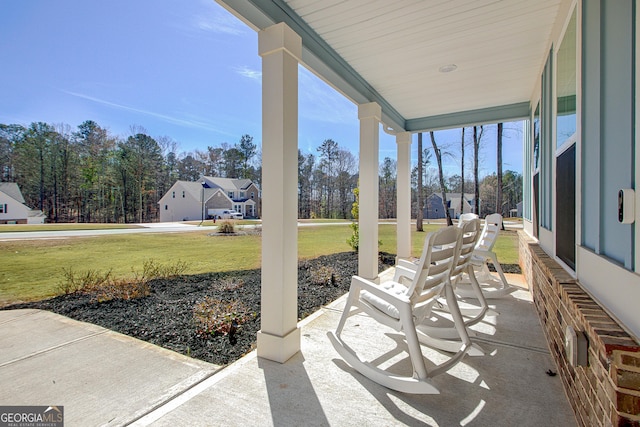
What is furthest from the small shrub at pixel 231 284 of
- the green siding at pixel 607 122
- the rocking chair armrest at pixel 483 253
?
the green siding at pixel 607 122

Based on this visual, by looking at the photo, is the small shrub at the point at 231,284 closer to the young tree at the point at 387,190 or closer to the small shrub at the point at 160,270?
the small shrub at the point at 160,270

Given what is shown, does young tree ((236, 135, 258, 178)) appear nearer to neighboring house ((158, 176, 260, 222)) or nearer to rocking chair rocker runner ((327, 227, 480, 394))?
neighboring house ((158, 176, 260, 222))

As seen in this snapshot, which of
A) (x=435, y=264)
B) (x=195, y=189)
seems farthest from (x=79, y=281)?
(x=195, y=189)

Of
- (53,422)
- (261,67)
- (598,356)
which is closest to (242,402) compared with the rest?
(53,422)

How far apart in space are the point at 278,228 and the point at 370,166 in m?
2.26

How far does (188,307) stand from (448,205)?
25.7 ft

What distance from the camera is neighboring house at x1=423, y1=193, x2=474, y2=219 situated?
8.38m

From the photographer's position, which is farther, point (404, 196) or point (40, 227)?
point (404, 196)

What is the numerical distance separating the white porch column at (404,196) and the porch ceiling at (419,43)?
1098 millimetres

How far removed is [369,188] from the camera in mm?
4074

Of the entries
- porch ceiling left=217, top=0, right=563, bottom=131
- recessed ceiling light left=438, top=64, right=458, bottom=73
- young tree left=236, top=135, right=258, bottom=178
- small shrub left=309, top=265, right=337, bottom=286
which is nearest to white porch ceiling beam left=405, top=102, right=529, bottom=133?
porch ceiling left=217, top=0, right=563, bottom=131

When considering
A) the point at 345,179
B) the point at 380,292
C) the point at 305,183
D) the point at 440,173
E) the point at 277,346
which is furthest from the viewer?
the point at 305,183

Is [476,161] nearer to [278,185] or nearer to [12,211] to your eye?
[278,185]

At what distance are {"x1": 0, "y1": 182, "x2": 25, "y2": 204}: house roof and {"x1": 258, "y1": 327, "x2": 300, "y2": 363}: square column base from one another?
396cm
